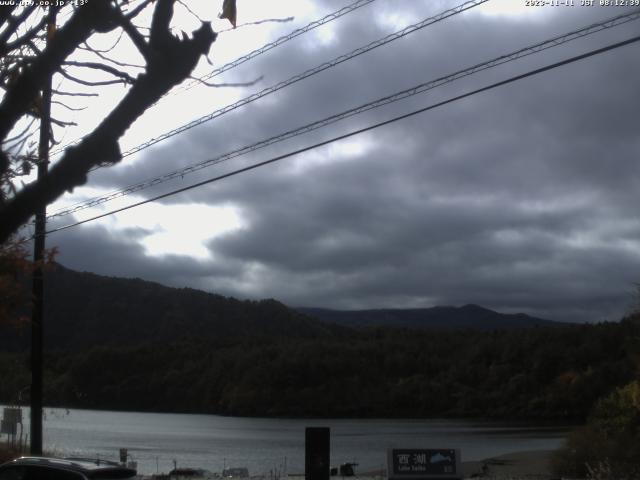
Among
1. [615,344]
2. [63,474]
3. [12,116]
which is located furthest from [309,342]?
[12,116]

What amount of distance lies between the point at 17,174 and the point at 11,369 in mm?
29378

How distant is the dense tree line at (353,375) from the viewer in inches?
4456

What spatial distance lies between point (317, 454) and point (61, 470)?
4.85 m

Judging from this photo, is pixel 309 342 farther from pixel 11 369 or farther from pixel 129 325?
pixel 11 369

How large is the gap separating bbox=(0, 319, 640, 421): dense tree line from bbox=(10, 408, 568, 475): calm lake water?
6.38 meters

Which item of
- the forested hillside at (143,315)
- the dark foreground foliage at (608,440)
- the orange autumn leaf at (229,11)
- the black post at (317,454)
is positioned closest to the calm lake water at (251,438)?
the forested hillside at (143,315)

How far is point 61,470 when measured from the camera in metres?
11.7

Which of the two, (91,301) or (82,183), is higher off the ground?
(91,301)

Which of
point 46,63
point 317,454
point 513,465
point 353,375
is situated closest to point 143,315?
point 353,375

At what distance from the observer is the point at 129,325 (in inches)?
5022

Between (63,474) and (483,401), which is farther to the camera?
(483,401)

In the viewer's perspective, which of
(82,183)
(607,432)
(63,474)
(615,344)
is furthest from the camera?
(615,344)

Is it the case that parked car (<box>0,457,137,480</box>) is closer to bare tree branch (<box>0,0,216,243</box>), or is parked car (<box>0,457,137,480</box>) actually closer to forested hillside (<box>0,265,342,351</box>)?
bare tree branch (<box>0,0,216,243</box>)

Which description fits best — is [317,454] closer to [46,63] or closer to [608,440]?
[46,63]
